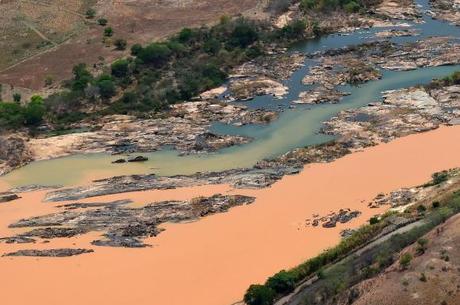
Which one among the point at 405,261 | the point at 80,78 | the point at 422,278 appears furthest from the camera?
the point at 80,78

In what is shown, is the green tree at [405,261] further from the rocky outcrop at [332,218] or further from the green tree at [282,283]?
the rocky outcrop at [332,218]

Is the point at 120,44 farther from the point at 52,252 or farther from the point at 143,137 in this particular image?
the point at 52,252

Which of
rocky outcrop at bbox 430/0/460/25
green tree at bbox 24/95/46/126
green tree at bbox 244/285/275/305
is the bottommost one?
green tree at bbox 244/285/275/305

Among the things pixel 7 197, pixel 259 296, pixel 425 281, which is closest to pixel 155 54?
pixel 7 197

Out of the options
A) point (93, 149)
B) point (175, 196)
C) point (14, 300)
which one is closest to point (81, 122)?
point (93, 149)

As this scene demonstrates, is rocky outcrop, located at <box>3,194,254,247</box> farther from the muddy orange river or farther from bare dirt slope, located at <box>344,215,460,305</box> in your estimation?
bare dirt slope, located at <box>344,215,460,305</box>

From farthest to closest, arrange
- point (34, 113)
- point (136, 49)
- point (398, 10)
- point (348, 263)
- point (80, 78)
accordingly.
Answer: point (398, 10) < point (136, 49) < point (80, 78) < point (34, 113) < point (348, 263)

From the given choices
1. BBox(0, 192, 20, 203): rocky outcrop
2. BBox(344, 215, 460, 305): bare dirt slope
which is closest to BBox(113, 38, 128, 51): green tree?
BBox(0, 192, 20, 203): rocky outcrop
